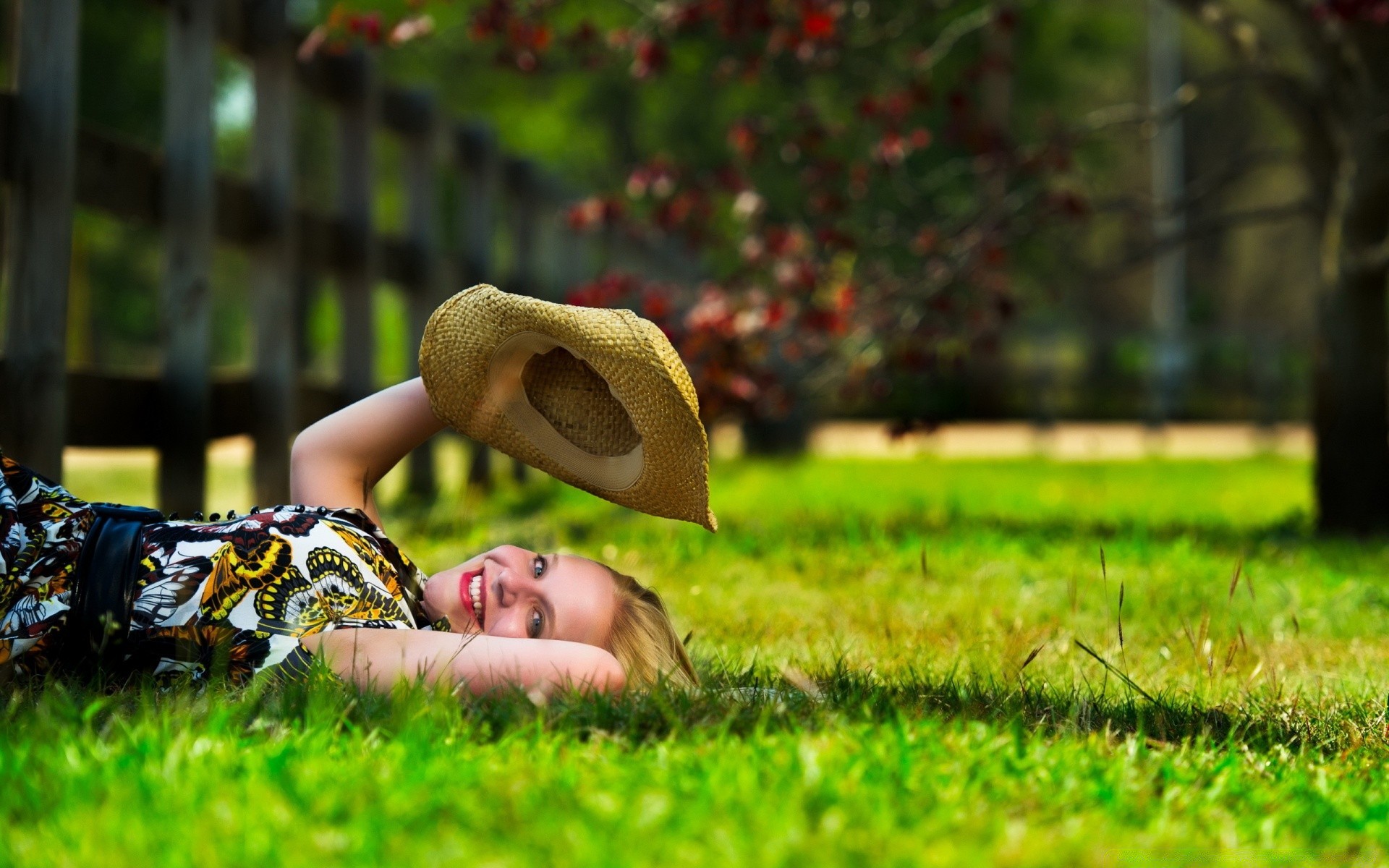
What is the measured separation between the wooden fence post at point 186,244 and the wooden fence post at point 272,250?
2.08 feet

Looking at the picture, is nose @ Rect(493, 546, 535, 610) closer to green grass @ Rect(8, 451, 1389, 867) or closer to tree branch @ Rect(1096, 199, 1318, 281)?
green grass @ Rect(8, 451, 1389, 867)

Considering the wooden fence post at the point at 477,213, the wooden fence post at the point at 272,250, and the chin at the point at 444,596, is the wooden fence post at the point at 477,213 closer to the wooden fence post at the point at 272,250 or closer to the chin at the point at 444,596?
the wooden fence post at the point at 272,250

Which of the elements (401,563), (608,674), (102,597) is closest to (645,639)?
(608,674)

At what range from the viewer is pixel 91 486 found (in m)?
9.41

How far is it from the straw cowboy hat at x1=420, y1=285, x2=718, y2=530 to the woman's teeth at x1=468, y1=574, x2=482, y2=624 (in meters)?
0.32

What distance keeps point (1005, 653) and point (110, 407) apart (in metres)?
2.88

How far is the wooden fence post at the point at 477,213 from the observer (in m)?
8.88

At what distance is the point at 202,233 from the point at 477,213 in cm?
398

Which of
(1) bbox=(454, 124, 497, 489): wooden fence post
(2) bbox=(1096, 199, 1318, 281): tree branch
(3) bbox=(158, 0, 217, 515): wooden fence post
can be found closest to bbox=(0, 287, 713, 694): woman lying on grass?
(3) bbox=(158, 0, 217, 515): wooden fence post

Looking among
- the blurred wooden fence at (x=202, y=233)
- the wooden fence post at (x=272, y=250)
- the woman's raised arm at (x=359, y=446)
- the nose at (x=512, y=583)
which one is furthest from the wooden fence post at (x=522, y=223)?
the nose at (x=512, y=583)

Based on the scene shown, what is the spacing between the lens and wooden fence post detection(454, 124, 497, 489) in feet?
29.1

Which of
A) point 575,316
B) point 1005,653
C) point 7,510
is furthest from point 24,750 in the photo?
point 1005,653

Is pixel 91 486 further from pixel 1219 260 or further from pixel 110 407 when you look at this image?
pixel 1219 260

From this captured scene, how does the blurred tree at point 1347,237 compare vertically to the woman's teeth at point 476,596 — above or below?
above
